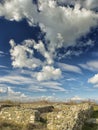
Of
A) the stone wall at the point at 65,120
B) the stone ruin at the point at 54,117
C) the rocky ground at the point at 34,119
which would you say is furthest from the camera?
the rocky ground at the point at 34,119

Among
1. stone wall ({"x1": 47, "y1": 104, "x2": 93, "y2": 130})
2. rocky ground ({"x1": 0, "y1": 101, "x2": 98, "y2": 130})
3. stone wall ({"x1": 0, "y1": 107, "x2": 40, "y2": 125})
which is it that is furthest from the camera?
stone wall ({"x1": 0, "y1": 107, "x2": 40, "y2": 125})

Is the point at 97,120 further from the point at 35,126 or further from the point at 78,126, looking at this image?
the point at 35,126

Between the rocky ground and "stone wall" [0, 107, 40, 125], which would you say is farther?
"stone wall" [0, 107, 40, 125]

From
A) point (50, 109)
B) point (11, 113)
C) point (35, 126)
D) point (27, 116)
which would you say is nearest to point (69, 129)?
point (35, 126)

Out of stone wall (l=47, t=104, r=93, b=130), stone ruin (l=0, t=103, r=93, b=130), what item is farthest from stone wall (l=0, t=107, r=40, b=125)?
stone wall (l=47, t=104, r=93, b=130)

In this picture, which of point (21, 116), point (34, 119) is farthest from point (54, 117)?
point (21, 116)

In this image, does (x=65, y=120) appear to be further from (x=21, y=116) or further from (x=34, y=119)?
(x=21, y=116)

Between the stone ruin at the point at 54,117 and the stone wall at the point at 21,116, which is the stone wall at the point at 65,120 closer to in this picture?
A: the stone ruin at the point at 54,117

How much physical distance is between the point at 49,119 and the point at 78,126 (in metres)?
3.28

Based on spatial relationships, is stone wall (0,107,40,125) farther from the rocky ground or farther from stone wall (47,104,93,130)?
→ stone wall (47,104,93,130)

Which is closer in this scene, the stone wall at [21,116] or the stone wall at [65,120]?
the stone wall at [65,120]

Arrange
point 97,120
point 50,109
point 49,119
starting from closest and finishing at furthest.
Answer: point 49,119 → point 97,120 → point 50,109

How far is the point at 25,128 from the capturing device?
2981 cm

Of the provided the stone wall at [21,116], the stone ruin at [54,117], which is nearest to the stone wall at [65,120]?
the stone ruin at [54,117]
